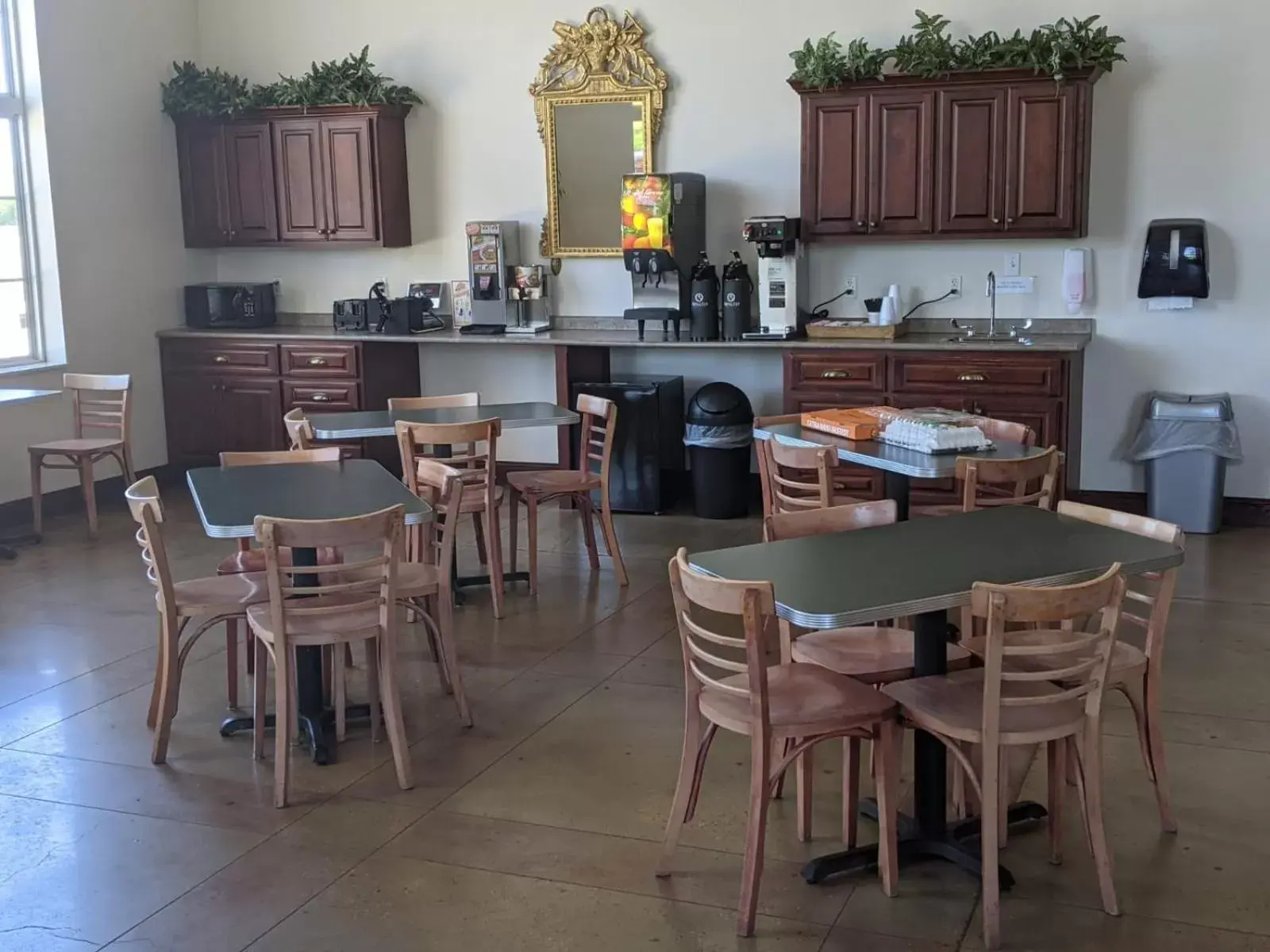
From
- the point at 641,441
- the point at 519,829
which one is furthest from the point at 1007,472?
the point at 641,441

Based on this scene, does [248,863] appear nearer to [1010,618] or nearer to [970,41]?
[1010,618]

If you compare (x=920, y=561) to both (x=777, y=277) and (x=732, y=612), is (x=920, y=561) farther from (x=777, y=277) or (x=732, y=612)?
(x=777, y=277)

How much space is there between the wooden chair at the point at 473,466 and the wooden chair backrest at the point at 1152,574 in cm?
239

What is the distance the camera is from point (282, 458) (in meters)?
4.91

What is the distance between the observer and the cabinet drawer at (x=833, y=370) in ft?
22.4

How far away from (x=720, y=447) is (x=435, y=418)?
1.83 meters

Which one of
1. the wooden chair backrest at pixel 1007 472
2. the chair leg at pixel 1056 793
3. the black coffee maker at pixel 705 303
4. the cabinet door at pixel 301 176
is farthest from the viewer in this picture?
the cabinet door at pixel 301 176

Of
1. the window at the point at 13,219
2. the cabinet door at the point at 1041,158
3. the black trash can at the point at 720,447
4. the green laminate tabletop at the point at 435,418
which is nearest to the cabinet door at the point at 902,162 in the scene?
the cabinet door at the point at 1041,158

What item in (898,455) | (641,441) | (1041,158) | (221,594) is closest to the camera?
(221,594)

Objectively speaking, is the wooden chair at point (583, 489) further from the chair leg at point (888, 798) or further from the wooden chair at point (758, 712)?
the chair leg at point (888, 798)

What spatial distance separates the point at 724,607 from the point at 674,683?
1857 millimetres

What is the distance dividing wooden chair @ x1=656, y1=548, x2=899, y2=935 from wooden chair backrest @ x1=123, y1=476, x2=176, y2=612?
1.66 m

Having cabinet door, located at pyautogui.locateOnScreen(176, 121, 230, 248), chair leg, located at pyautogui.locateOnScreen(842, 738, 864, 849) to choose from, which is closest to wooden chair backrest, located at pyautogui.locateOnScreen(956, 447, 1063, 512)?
chair leg, located at pyautogui.locateOnScreen(842, 738, 864, 849)

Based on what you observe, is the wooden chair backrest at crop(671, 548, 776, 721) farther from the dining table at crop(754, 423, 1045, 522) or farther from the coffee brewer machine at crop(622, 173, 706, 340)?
the coffee brewer machine at crop(622, 173, 706, 340)
